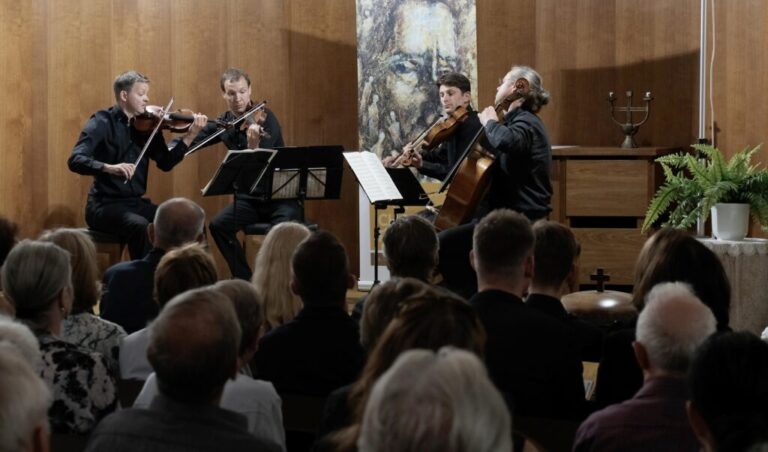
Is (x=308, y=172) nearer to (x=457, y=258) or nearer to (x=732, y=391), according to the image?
(x=457, y=258)

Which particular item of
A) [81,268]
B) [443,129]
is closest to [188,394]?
[81,268]

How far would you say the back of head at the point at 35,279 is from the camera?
3.24 meters

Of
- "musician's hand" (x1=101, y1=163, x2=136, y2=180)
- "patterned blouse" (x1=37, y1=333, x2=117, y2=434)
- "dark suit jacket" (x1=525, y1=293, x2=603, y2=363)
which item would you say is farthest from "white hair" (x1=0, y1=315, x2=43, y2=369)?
"musician's hand" (x1=101, y1=163, x2=136, y2=180)

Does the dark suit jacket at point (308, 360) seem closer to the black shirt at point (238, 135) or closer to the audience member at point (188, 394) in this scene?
the audience member at point (188, 394)

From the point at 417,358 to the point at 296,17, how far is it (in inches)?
290

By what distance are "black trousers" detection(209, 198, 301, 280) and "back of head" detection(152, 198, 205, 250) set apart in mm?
2821

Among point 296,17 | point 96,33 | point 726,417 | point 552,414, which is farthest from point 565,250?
point 96,33

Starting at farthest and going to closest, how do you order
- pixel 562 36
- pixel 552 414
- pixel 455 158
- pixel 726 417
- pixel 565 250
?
→ pixel 562 36, pixel 455 158, pixel 565 250, pixel 552 414, pixel 726 417

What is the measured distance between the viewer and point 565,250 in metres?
3.92

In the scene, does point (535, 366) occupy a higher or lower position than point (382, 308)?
lower

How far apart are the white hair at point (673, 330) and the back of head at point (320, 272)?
3.76 ft

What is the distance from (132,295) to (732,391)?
9.94 feet

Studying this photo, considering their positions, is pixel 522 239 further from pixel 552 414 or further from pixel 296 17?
pixel 296 17

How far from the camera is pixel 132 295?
460 centimetres
